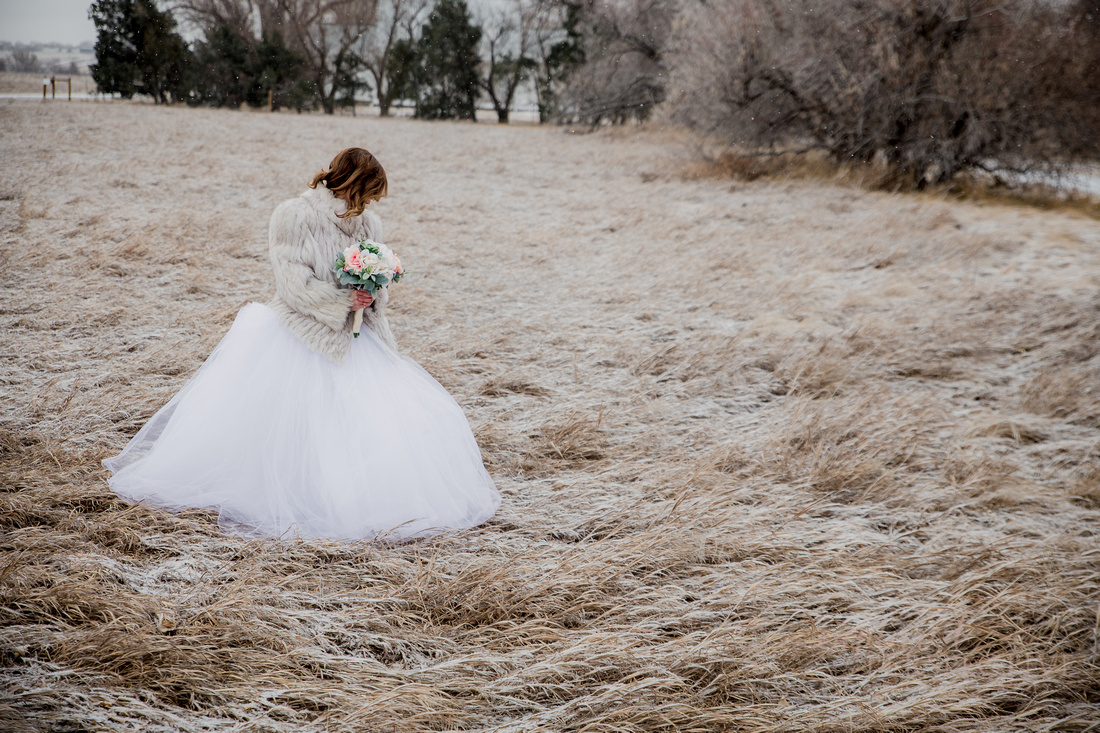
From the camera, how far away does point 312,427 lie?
3035 millimetres

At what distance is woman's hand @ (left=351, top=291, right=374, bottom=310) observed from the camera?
3.13 m

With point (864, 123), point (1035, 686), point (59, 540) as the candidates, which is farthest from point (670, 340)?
point (864, 123)

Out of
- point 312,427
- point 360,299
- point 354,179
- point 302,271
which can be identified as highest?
point 354,179

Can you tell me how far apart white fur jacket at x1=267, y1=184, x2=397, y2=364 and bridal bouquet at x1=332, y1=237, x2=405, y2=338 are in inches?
2.8

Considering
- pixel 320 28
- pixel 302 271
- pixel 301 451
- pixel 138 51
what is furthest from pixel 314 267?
pixel 320 28

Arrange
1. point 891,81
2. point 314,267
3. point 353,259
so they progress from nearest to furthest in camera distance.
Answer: point 353,259 → point 314,267 → point 891,81

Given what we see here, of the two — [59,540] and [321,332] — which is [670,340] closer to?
[321,332]

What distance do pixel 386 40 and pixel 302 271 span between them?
39.8 meters

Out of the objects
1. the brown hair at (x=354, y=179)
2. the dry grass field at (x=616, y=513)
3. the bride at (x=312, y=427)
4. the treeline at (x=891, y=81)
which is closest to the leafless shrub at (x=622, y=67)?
the treeline at (x=891, y=81)

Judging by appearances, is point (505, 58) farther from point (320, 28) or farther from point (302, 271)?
point (302, 271)

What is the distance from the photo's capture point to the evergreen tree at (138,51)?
78.5ft

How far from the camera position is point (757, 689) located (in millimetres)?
2354

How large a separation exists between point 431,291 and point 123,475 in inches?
160

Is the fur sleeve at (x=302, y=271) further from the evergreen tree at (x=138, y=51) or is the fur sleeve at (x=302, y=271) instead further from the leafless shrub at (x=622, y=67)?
the evergreen tree at (x=138, y=51)
